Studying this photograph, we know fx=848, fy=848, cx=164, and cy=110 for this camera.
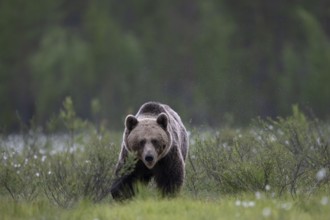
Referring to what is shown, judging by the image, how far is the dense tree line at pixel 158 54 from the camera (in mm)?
25375

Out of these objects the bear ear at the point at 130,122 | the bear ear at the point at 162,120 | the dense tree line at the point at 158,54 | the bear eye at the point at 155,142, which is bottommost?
the bear eye at the point at 155,142

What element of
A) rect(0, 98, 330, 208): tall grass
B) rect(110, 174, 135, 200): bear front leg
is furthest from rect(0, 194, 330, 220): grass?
rect(110, 174, 135, 200): bear front leg

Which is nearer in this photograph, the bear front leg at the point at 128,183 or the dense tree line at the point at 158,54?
the bear front leg at the point at 128,183

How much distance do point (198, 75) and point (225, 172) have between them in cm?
1905

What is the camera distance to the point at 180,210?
6.75 metres

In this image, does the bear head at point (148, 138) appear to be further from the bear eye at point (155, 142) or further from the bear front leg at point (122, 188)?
the bear front leg at point (122, 188)

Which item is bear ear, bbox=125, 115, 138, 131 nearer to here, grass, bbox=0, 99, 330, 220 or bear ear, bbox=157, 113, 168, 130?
bear ear, bbox=157, 113, 168, 130

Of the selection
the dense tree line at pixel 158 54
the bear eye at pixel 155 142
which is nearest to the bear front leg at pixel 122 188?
the bear eye at pixel 155 142

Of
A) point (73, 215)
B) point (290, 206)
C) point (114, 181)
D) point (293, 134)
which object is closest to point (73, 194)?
point (114, 181)

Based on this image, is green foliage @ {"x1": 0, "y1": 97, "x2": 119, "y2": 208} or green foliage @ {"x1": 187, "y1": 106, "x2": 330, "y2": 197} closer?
green foliage @ {"x1": 0, "y1": 97, "x2": 119, "y2": 208}

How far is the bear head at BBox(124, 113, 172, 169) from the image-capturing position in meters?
7.58

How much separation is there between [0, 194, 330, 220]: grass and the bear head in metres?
0.54

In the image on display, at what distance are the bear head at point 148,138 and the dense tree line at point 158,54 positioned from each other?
608 inches

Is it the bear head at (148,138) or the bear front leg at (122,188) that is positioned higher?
the bear head at (148,138)
